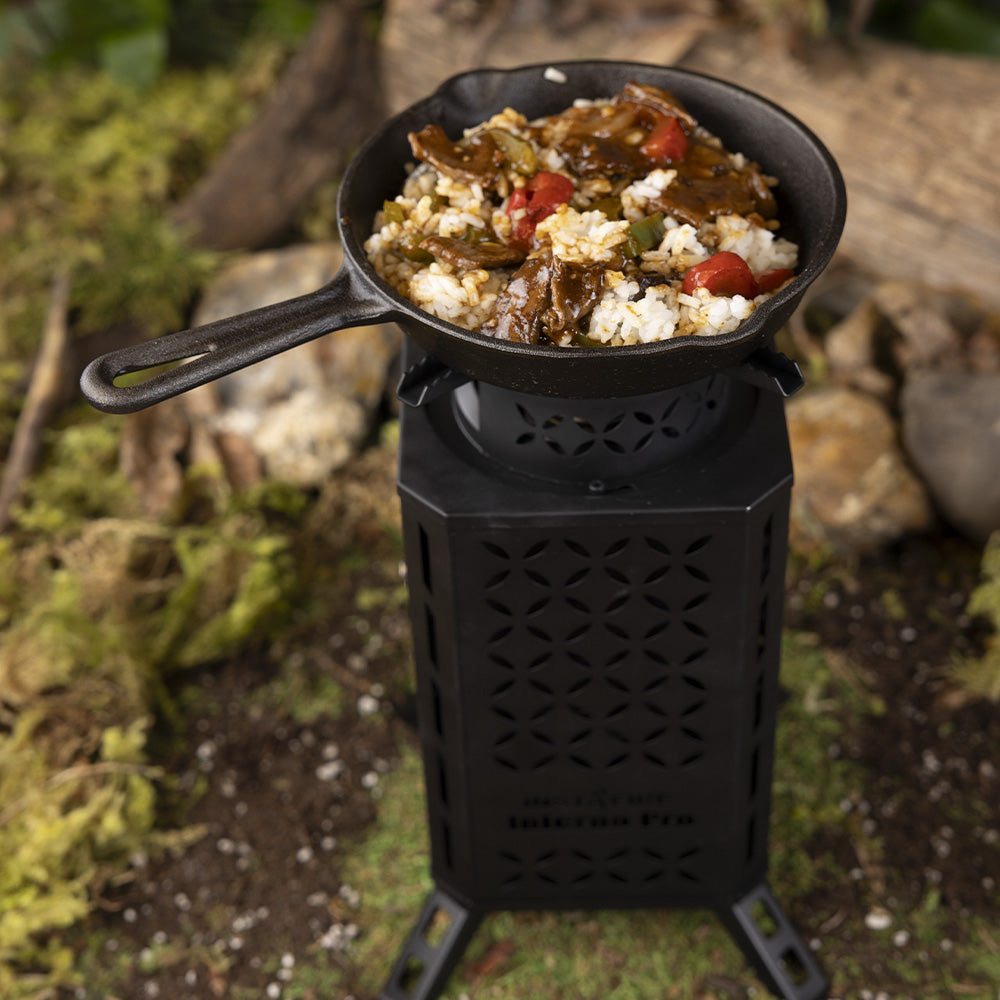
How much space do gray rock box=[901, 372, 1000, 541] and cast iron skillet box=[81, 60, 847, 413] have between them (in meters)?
1.49

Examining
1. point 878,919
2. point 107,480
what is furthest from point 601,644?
point 107,480

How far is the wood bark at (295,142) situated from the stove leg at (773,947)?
266 centimetres

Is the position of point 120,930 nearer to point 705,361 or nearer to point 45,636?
point 45,636

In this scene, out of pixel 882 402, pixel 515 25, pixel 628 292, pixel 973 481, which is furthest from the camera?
pixel 515 25

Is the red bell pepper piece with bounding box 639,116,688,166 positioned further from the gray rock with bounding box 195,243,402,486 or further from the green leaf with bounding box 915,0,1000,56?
the green leaf with bounding box 915,0,1000,56

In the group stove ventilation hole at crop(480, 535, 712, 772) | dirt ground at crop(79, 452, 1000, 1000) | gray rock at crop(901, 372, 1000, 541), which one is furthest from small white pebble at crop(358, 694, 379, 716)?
gray rock at crop(901, 372, 1000, 541)

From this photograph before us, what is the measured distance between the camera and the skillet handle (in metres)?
1.26

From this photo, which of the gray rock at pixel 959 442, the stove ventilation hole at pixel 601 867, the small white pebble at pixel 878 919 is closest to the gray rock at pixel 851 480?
the gray rock at pixel 959 442

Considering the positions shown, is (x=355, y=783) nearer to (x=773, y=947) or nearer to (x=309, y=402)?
(x=773, y=947)

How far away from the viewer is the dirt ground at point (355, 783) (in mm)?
2391

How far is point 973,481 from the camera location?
2.85 m

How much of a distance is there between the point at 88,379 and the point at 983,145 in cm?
275

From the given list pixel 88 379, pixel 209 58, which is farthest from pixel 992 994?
pixel 209 58

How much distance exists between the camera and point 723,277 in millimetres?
1417
